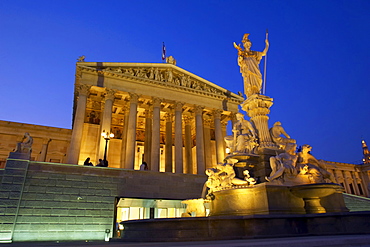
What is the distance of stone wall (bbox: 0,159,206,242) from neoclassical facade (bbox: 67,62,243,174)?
12.8ft

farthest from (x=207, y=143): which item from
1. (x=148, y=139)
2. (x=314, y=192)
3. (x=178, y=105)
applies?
(x=314, y=192)

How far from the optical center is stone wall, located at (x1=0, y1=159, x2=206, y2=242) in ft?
53.2

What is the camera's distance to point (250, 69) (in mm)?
12359

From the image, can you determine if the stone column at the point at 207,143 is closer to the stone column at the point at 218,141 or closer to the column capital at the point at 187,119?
the column capital at the point at 187,119

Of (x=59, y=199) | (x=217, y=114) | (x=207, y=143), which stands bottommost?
(x=59, y=199)

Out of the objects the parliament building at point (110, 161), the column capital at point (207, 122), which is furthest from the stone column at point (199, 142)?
the column capital at point (207, 122)

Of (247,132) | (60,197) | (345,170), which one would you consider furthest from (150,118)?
(345,170)

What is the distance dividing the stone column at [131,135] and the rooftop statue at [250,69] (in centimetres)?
1499

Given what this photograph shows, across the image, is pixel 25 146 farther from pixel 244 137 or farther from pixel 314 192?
pixel 314 192

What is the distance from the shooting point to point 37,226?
1645cm

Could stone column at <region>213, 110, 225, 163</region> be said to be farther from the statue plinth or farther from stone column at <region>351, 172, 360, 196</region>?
stone column at <region>351, 172, 360, 196</region>

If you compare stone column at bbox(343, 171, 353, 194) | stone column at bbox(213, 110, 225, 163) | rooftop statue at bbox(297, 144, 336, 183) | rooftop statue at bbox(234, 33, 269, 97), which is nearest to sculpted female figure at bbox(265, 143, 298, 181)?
rooftop statue at bbox(297, 144, 336, 183)

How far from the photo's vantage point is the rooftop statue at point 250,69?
1217 cm

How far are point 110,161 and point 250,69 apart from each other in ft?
85.8
